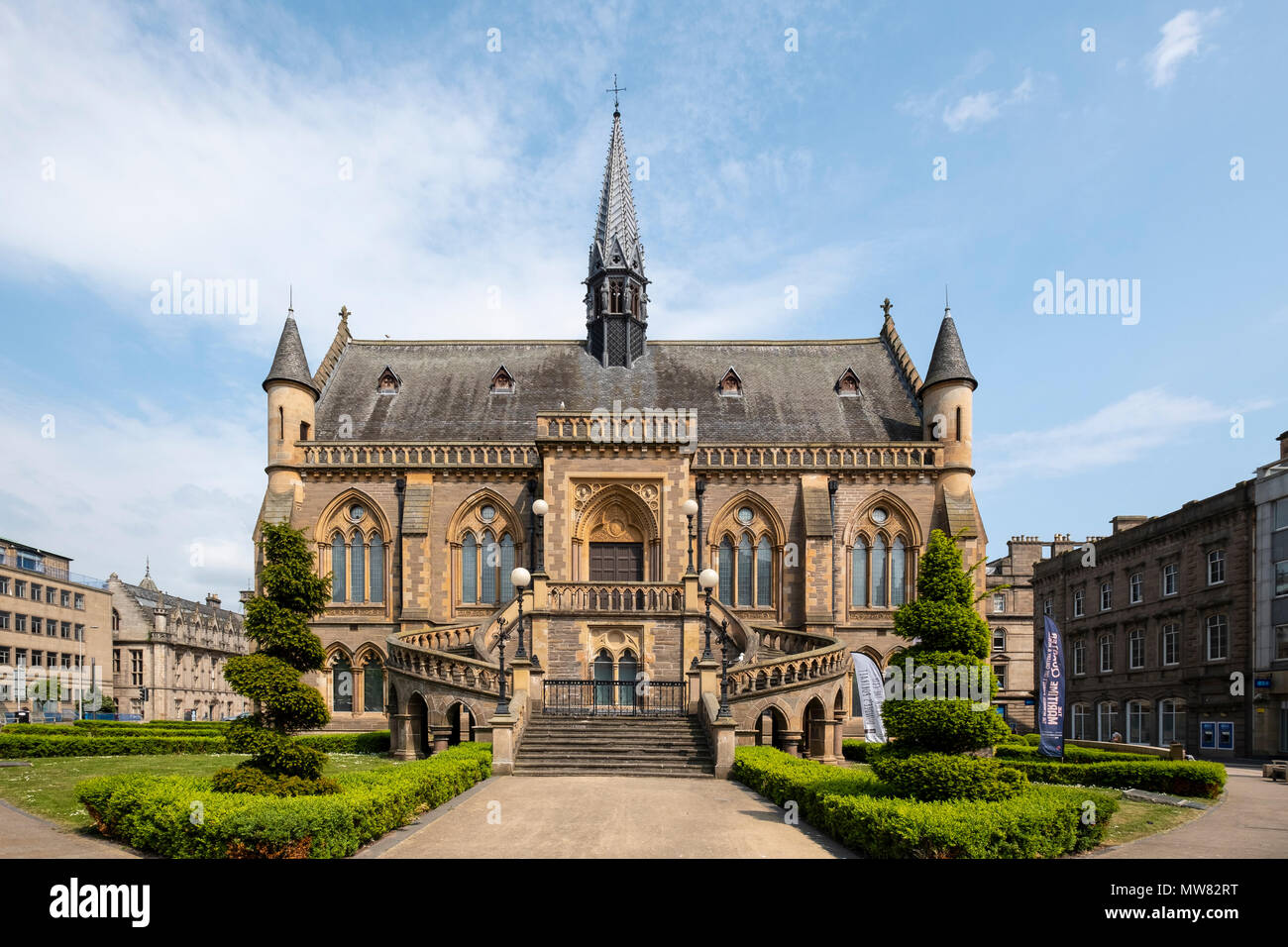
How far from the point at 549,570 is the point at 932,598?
62.2ft

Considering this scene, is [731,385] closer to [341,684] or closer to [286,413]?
[286,413]

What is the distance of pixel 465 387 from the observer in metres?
38.2

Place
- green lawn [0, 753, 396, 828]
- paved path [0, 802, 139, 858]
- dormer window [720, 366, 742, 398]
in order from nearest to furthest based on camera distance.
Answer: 1. paved path [0, 802, 139, 858]
2. green lawn [0, 753, 396, 828]
3. dormer window [720, 366, 742, 398]

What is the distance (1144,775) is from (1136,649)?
26058mm

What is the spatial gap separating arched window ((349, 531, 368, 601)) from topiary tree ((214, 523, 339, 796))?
2076cm

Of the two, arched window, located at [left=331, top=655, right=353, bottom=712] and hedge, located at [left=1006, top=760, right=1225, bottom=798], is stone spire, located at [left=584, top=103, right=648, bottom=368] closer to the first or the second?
arched window, located at [left=331, top=655, right=353, bottom=712]

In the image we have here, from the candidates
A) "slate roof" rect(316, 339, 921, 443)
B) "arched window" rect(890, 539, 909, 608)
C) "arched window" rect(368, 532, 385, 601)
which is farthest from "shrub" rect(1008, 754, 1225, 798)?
"arched window" rect(368, 532, 385, 601)

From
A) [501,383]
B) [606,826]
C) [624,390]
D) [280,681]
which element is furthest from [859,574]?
[280,681]

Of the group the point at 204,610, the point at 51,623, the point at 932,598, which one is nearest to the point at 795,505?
the point at 932,598

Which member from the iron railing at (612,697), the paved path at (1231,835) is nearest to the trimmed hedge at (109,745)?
the iron railing at (612,697)

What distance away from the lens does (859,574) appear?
114ft

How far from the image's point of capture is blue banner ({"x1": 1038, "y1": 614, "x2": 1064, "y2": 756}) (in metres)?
22.1

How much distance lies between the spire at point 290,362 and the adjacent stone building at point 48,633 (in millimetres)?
36778
